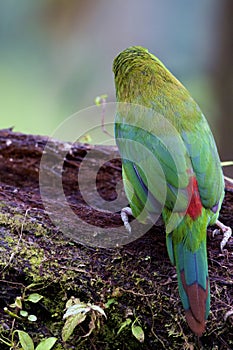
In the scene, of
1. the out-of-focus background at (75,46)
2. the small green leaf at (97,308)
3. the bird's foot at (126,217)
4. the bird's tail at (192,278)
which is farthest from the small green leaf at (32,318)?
the out-of-focus background at (75,46)

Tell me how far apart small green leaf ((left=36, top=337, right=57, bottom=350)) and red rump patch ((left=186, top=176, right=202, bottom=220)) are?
2.86 feet

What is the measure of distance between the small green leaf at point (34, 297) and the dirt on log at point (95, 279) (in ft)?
0.07

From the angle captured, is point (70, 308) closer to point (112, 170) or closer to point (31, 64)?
point (112, 170)

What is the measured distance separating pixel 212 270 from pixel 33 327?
3.05 feet

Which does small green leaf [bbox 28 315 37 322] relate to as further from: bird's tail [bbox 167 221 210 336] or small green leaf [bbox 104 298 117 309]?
bird's tail [bbox 167 221 210 336]

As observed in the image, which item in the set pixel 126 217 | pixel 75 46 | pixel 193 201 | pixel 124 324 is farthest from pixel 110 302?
pixel 75 46

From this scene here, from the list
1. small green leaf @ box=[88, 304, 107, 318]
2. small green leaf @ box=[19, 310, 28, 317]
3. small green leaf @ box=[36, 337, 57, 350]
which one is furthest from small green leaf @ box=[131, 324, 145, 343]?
small green leaf @ box=[19, 310, 28, 317]

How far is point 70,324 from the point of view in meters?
2.22

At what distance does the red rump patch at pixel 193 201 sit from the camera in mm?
2543

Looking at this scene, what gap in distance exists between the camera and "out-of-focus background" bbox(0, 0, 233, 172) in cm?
810

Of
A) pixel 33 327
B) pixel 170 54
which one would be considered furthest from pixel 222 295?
pixel 170 54

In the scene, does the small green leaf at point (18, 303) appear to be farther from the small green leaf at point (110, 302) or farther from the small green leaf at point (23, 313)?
the small green leaf at point (110, 302)

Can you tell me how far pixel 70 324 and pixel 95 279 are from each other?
32 cm

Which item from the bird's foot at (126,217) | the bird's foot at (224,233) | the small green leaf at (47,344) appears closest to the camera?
the small green leaf at (47,344)
